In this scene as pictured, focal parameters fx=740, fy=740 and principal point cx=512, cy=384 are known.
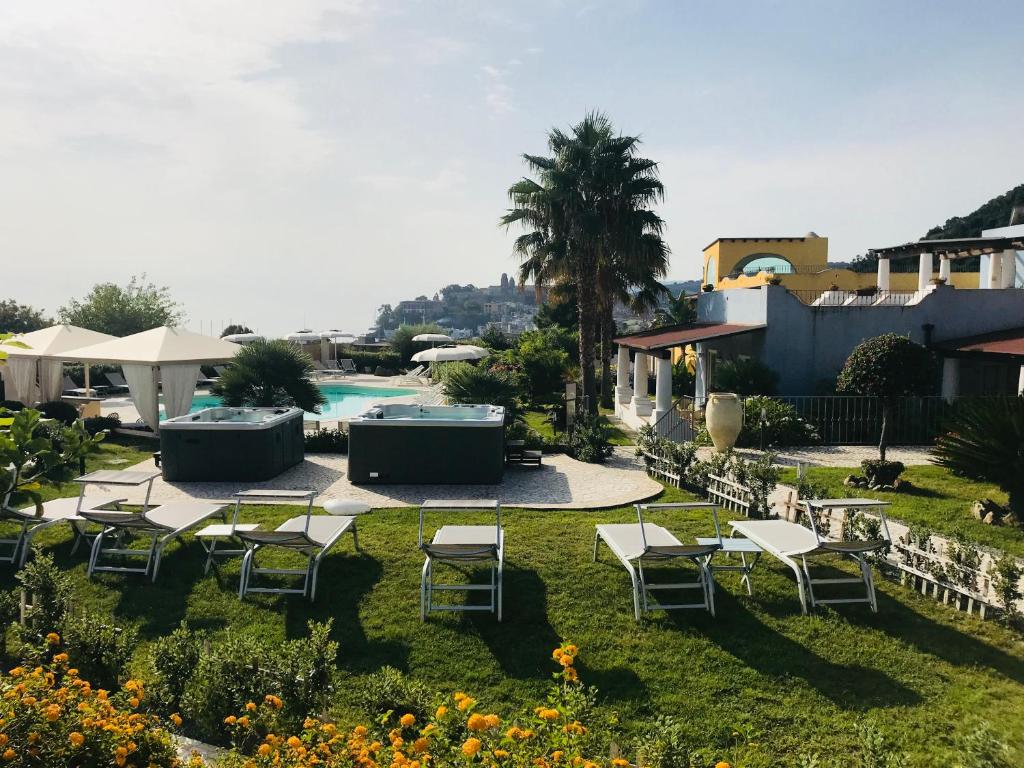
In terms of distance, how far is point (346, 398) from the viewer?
31.2 m

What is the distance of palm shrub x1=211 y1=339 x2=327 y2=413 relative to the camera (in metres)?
17.6

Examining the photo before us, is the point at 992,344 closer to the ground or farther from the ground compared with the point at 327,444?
farther from the ground

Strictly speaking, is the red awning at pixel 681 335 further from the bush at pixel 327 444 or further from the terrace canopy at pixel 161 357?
the terrace canopy at pixel 161 357

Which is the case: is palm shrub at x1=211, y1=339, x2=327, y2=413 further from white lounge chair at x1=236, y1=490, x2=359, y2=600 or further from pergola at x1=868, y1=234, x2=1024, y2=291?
pergola at x1=868, y1=234, x2=1024, y2=291

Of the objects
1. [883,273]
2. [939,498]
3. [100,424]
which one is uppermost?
[883,273]

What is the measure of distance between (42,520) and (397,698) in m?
5.59

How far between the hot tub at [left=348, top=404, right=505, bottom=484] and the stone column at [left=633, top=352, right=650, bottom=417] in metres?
9.41

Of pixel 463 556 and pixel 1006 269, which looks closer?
pixel 463 556

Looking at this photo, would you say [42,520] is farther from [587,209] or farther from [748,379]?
[587,209]

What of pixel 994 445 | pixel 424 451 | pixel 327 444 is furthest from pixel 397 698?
pixel 327 444

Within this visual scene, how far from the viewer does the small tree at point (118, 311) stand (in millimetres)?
39656

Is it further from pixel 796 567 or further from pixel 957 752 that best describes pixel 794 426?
pixel 957 752

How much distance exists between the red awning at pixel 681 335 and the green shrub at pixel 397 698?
1381 centimetres

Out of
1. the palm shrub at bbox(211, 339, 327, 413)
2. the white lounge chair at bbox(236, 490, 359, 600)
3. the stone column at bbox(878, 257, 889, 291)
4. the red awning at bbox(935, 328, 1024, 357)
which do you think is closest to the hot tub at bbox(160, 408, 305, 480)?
the palm shrub at bbox(211, 339, 327, 413)
